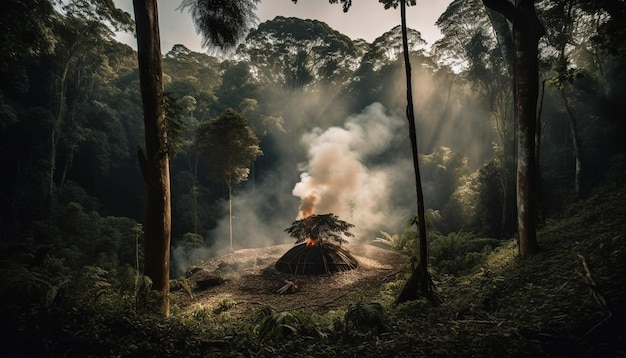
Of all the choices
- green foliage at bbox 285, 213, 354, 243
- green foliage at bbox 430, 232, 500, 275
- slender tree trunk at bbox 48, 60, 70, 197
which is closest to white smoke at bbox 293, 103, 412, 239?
green foliage at bbox 285, 213, 354, 243

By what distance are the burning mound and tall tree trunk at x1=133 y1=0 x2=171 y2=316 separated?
6680 millimetres

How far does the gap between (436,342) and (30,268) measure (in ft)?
18.0

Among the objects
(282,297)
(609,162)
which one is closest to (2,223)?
(282,297)

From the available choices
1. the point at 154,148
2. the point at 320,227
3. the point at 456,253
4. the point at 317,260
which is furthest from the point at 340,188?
the point at 154,148

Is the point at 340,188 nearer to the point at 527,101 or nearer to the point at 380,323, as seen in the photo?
the point at 527,101

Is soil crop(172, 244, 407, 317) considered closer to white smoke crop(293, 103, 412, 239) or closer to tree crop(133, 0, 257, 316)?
tree crop(133, 0, 257, 316)

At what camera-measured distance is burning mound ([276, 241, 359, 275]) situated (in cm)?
1188

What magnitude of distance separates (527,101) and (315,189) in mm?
13386

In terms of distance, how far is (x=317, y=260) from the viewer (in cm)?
1220

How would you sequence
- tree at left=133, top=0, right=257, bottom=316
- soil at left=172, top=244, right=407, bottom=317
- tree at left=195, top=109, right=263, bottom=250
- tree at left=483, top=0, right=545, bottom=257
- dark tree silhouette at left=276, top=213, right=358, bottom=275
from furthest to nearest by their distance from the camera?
tree at left=195, top=109, right=263, bottom=250 < dark tree silhouette at left=276, top=213, right=358, bottom=275 < soil at left=172, top=244, right=407, bottom=317 < tree at left=483, top=0, right=545, bottom=257 < tree at left=133, top=0, right=257, bottom=316

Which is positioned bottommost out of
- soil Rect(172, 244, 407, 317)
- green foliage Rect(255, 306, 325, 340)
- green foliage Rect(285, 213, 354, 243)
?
soil Rect(172, 244, 407, 317)

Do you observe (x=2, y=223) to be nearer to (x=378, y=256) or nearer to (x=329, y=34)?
(x=378, y=256)

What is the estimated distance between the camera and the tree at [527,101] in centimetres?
701

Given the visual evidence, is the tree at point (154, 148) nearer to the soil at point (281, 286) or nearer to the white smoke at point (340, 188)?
the soil at point (281, 286)
